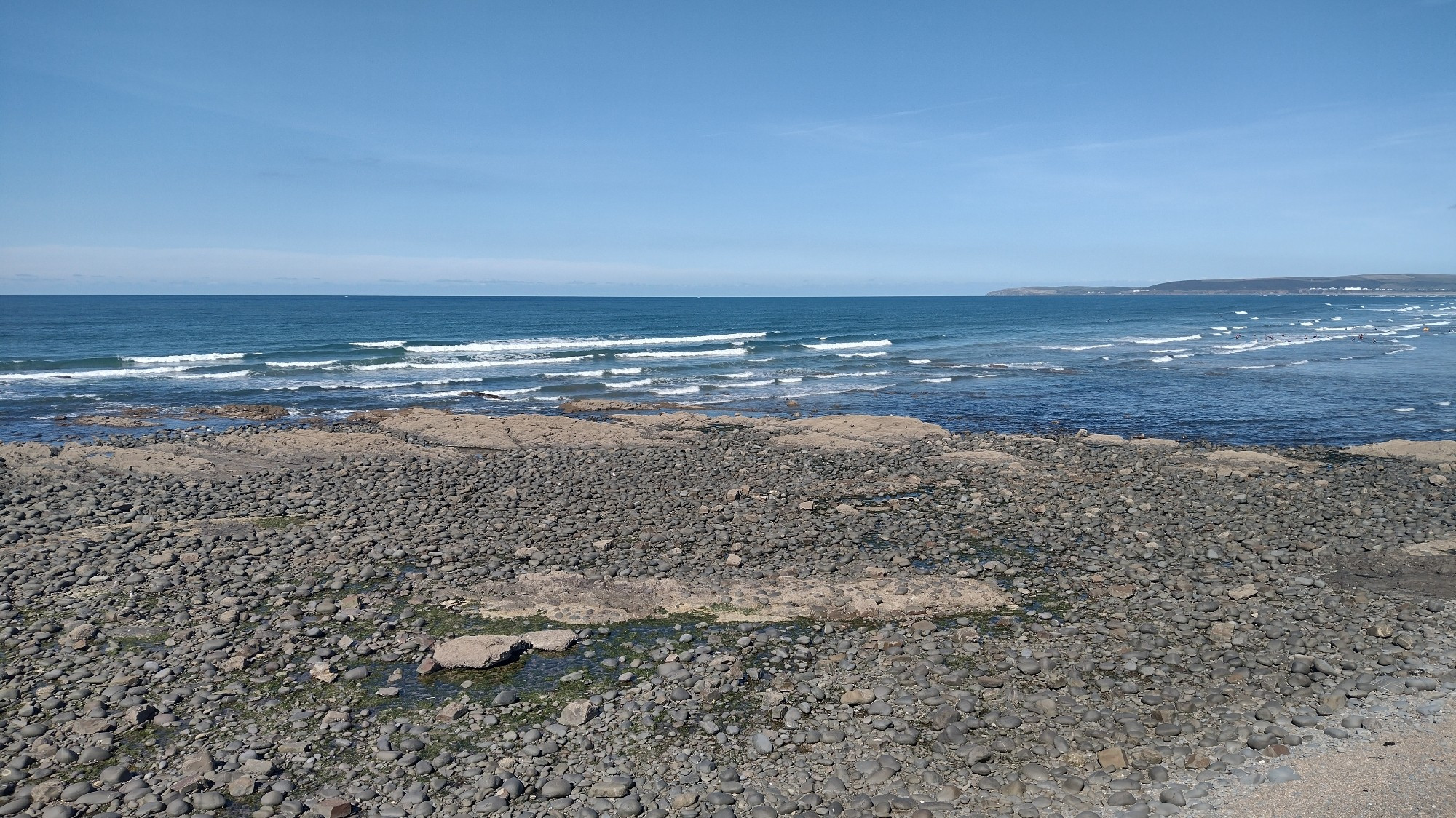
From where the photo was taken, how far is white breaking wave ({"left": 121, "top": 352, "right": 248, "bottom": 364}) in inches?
1732

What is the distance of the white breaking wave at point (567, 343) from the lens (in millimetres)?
54406

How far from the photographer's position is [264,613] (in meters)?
10.5

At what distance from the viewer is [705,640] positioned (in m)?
9.84

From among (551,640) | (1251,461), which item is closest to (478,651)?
(551,640)

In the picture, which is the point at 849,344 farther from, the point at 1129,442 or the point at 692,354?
the point at 1129,442

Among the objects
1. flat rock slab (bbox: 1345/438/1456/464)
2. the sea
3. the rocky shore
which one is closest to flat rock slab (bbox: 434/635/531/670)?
the rocky shore

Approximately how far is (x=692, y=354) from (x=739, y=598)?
141 feet

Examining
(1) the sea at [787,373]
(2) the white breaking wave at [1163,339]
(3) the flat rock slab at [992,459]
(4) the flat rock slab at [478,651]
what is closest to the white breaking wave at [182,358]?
(1) the sea at [787,373]

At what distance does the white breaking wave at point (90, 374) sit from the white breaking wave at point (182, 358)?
3427mm

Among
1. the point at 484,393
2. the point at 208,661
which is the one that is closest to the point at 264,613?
→ the point at 208,661

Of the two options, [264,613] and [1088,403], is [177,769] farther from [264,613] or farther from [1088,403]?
[1088,403]

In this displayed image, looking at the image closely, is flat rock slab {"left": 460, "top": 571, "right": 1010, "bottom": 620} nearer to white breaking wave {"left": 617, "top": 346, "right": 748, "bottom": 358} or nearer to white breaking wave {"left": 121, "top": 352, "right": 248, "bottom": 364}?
white breaking wave {"left": 617, "top": 346, "right": 748, "bottom": 358}

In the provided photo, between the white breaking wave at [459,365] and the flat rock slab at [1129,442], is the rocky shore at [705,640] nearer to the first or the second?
the flat rock slab at [1129,442]

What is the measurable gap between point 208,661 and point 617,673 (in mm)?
4251
